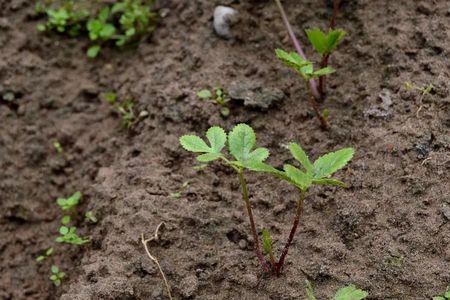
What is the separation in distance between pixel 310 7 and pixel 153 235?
1.31m

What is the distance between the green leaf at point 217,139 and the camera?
1.83 meters

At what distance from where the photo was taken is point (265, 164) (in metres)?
1.70

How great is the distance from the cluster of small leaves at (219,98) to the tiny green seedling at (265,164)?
600 mm

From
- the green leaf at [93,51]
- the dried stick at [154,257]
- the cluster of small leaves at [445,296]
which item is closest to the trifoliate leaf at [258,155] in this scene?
the dried stick at [154,257]

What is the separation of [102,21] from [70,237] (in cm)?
130

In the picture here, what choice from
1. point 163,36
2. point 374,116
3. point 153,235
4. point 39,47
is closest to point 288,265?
point 153,235

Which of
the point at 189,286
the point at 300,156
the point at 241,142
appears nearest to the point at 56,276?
the point at 189,286

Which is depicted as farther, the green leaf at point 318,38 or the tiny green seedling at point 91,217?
the tiny green seedling at point 91,217

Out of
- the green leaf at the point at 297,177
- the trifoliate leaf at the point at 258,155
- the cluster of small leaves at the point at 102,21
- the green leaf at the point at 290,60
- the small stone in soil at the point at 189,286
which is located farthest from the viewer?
the cluster of small leaves at the point at 102,21

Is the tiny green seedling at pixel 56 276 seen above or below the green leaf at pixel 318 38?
below

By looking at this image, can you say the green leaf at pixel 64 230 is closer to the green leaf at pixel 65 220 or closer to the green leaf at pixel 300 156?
the green leaf at pixel 65 220

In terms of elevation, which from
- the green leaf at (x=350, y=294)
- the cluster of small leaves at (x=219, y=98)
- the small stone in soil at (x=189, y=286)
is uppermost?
the cluster of small leaves at (x=219, y=98)

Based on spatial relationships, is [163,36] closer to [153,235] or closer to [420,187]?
[153,235]

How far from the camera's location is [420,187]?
2.01 metres
